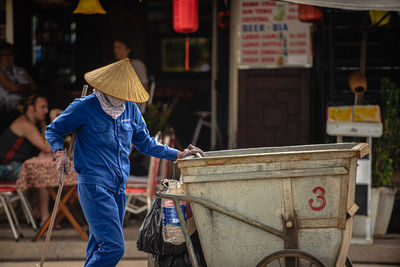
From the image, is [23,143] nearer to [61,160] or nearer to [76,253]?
[76,253]

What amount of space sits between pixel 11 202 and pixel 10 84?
6.86ft

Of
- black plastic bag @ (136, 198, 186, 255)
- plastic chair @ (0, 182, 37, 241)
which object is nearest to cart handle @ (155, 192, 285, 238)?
black plastic bag @ (136, 198, 186, 255)

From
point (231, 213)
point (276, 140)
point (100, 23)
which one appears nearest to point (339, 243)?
point (231, 213)

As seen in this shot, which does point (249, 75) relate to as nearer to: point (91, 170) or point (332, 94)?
point (332, 94)

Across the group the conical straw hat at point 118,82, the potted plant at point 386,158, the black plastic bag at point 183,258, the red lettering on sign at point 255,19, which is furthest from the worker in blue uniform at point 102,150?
the red lettering on sign at point 255,19

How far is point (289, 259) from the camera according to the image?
149 inches

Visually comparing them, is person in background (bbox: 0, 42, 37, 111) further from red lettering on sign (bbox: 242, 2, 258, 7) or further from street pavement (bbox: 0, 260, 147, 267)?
red lettering on sign (bbox: 242, 2, 258, 7)

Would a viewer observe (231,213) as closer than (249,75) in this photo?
Yes

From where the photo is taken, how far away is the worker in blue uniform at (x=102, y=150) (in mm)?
4039

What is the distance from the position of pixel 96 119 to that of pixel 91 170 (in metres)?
0.37

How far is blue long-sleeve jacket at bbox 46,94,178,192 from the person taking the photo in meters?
4.07

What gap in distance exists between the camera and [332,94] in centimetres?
733

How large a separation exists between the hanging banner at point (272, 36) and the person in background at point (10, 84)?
10.7ft

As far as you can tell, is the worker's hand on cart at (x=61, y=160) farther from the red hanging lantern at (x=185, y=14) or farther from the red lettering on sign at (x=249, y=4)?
the red lettering on sign at (x=249, y=4)
